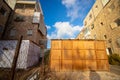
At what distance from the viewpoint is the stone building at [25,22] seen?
57.4 ft

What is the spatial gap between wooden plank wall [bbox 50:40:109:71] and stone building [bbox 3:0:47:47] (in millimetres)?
8357

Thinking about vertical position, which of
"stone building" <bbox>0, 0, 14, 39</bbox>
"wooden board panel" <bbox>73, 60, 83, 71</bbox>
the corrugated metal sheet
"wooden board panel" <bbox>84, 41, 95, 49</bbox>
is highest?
"stone building" <bbox>0, 0, 14, 39</bbox>

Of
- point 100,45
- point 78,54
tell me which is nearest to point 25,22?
point 78,54

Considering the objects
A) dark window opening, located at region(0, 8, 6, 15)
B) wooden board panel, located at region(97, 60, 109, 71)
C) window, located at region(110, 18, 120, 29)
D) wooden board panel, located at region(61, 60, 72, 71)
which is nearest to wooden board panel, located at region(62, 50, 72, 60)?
wooden board panel, located at region(61, 60, 72, 71)

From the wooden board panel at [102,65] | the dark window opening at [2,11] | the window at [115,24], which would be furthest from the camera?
the dark window opening at [2,11]

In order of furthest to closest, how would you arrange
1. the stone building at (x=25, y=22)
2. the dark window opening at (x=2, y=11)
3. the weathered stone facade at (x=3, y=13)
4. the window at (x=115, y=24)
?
the stone building at (x=25, y=22) < the dark window opening at (x=2, y=11) < the weathered stone facade at (x=3, y=13) < the window at (x=115, y=24)

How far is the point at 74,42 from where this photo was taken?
11.0 metres

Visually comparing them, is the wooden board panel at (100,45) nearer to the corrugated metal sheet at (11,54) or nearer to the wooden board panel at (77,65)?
the wooden board panel at (77,65)

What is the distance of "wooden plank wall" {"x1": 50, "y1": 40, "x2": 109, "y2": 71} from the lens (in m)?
10.2

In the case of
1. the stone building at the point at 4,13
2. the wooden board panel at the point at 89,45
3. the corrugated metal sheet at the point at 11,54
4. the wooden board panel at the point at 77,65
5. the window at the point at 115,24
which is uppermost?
the stone building at the point at 4,13

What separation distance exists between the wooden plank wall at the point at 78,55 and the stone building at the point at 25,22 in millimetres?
8357

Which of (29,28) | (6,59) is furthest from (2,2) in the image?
(6,59)

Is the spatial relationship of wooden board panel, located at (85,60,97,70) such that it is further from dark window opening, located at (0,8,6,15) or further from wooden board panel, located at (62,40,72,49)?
dark window opening, located at (0,8,6,15)

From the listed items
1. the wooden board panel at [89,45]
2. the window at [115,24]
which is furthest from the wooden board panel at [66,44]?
the window at [115,24]
